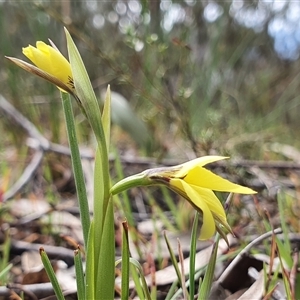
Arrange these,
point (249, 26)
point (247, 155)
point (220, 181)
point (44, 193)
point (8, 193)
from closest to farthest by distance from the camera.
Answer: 1. point (220, 181)
2. point (8, 193)
3. point (44, 193)
4. point (247, 155)
5. point (249, 26)

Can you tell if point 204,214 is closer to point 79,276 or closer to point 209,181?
point 209,181

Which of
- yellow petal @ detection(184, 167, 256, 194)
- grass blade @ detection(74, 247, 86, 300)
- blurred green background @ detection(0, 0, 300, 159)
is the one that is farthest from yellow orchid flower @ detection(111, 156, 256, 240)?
blurred green background @ detection(0, 0, 300, 159)

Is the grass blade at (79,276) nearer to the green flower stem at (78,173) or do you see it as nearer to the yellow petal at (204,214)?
the green flower stem at (78,173)

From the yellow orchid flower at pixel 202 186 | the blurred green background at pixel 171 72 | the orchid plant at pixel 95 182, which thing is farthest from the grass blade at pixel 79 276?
the blurred green background at pixel 171 72

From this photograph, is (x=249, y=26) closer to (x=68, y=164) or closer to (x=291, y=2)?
(x=291, y=2)

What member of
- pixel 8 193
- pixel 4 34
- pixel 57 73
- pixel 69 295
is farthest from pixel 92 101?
pixel 4 34

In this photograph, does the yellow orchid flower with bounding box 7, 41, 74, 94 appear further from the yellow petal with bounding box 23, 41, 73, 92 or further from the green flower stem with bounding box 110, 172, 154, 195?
the green flower stem with bounding box 110, 172, 154, 195

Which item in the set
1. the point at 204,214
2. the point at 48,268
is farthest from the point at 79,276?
the point at 204,214
